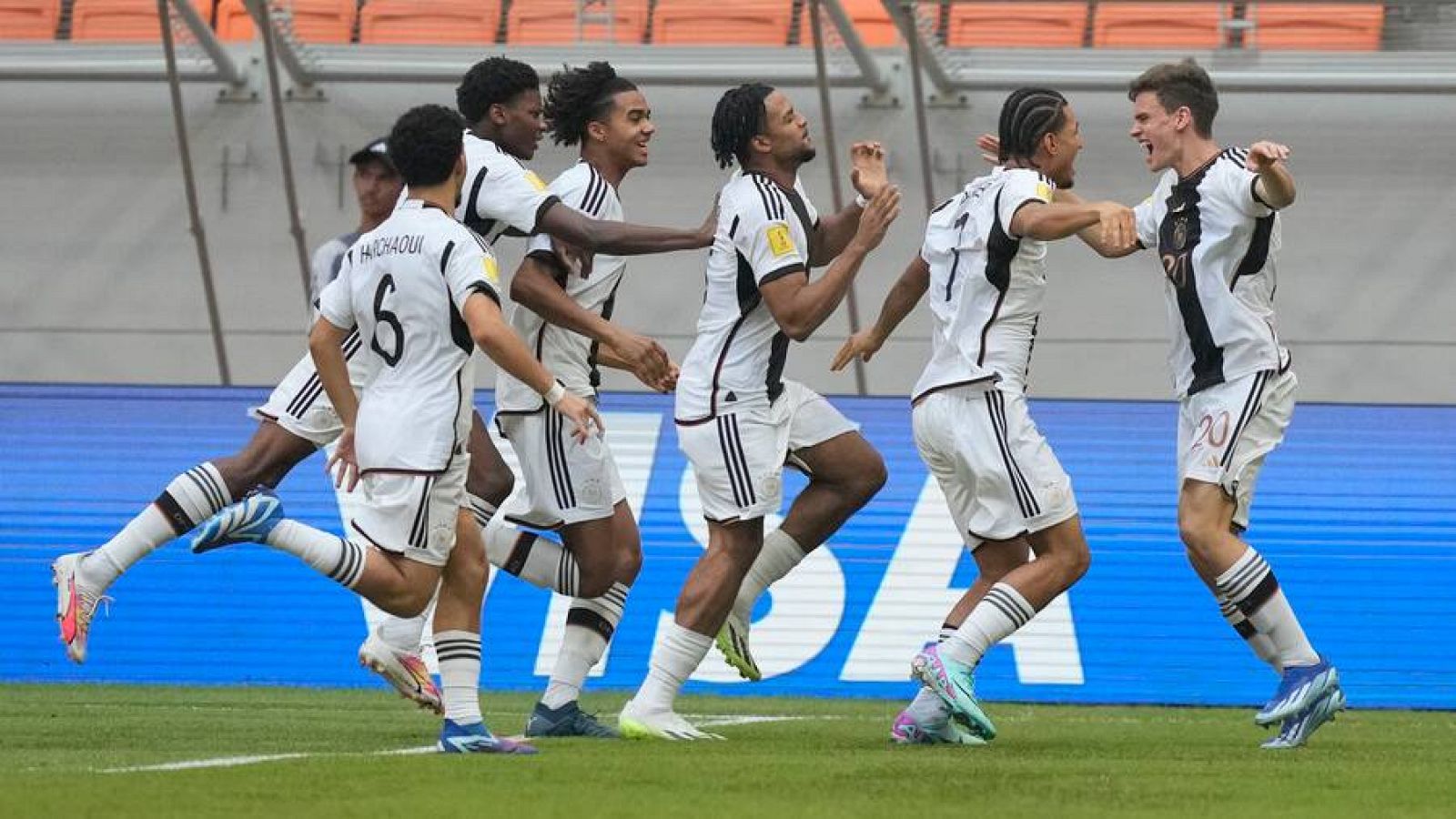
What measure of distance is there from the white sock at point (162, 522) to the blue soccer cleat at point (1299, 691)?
414 centimetres

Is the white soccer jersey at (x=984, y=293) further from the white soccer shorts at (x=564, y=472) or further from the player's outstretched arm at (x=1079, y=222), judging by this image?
the white soccer shorts at (x=564, y=472)

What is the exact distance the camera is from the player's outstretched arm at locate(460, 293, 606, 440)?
6770 mm

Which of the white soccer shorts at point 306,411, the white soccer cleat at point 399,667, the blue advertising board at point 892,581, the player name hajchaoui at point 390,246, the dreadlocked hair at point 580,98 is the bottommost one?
the blue advertising board at point 892,581

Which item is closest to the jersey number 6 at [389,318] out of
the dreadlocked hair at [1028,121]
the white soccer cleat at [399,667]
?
the white soccer cleat at [399,667]

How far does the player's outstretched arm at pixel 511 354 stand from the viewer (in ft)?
22.2

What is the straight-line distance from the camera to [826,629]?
11219 millimetres

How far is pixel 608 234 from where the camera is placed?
8000mm

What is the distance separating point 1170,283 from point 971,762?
2115 millimetres

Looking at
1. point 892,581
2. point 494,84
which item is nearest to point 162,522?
point 494,84

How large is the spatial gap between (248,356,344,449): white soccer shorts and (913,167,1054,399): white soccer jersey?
8.39 feet

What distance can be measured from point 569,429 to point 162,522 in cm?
171

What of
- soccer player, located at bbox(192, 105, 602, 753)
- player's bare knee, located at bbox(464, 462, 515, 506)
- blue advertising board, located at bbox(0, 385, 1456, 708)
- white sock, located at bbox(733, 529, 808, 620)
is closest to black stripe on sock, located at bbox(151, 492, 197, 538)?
player's bare knee, located at bbox(464, 462, 515, 506)

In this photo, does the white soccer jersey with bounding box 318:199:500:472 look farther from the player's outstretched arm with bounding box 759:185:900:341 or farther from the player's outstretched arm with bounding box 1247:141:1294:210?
the player's outstretched arm with bounding box 1247:141:1294:210

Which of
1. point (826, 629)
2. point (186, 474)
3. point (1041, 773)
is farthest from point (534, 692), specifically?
point (1041, 773)
